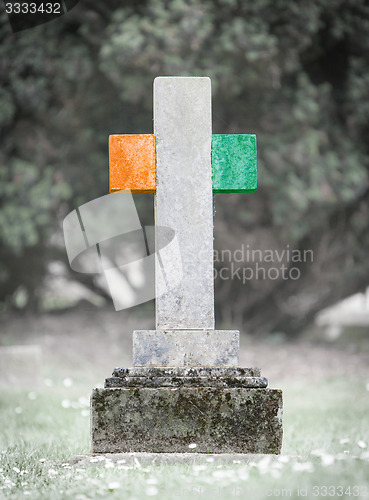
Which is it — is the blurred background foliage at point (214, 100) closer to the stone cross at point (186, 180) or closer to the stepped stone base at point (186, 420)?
the stone cross at point (186, 180)

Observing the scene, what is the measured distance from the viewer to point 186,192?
3664mm

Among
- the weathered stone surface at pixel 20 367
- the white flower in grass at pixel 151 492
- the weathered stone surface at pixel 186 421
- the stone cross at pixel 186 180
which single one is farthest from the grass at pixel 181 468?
the weathered stone surface at pixel 20 367

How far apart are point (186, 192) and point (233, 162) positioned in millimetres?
358

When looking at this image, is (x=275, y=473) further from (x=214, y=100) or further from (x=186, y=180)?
(x=214, y=100)

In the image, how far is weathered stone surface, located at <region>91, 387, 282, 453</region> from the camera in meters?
3.24

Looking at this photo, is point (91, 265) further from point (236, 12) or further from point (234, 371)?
point (234, 371)

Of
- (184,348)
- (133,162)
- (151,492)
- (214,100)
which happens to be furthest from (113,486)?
(214,100)

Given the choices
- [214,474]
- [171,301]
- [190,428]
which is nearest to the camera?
[214,474]

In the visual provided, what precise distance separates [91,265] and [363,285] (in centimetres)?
470

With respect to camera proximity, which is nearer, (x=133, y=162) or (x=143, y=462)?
(x=143, y=462)

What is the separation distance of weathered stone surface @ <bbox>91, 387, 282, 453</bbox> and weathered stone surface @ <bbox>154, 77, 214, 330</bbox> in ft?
1.54

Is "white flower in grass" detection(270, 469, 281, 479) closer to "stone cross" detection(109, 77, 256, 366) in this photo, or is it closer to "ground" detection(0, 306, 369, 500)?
"ground" detection(0, 306, 369, 500)

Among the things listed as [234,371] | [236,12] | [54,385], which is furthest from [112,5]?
[234,371]

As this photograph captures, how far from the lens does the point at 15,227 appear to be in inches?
324
